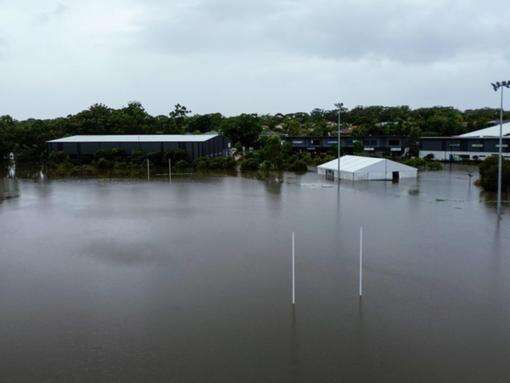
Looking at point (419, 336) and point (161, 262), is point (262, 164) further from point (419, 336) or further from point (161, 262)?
point (419, 336)

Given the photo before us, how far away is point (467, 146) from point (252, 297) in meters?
42.5

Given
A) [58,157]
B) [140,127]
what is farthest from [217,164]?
[140,127]

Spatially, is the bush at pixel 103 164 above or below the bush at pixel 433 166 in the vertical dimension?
above

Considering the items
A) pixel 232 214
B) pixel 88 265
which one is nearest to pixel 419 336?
pixel 88 265

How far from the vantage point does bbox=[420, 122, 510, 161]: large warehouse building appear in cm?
4344

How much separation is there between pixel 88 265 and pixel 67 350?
14.8 ft

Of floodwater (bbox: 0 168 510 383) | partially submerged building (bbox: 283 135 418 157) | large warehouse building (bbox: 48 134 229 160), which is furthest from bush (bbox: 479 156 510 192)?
partially submerged building (bbox: 283 135 418 157)

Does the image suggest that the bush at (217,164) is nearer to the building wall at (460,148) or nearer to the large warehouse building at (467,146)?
the large warehouse building at (467,146)

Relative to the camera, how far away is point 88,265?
1140 cm

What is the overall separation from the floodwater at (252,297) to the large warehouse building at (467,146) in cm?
2831

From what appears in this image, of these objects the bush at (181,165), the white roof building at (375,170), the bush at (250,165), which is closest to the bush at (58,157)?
the bush at (181,165)

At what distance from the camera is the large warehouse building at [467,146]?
4344 centimetres

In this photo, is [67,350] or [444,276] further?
[444,276]

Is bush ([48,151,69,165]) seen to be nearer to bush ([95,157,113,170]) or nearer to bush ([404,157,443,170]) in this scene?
bush ([95,157,113,170])
